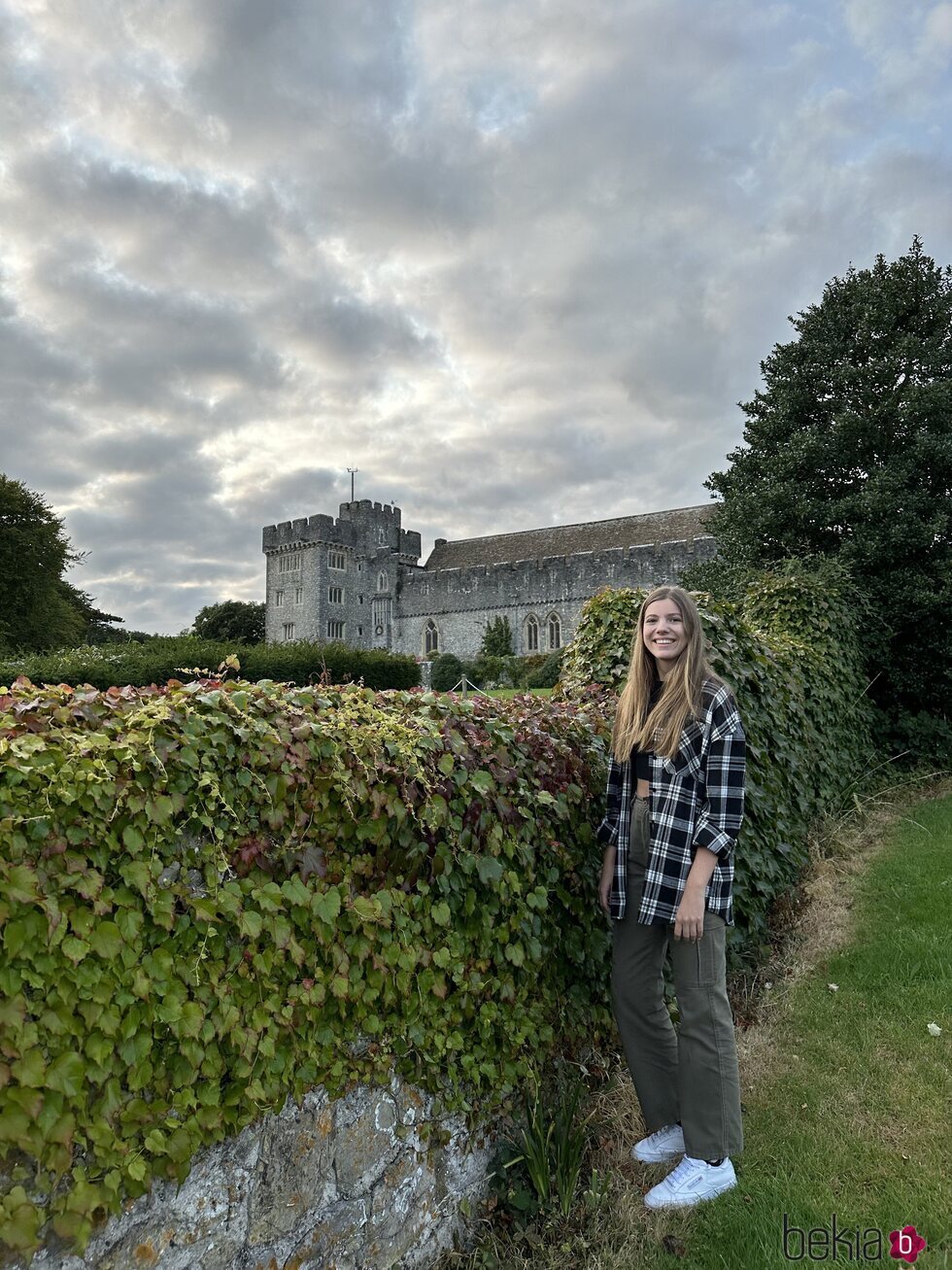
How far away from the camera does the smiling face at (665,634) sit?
3172 millimetres

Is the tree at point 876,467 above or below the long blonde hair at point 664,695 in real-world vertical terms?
above

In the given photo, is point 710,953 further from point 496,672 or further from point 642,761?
point 496,672

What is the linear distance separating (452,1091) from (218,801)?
142cm

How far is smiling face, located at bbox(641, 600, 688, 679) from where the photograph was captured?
3.17 metres

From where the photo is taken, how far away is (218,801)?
2254 mm

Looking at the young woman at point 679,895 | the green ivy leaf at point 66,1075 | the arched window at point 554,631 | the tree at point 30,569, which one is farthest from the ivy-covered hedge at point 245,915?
the arched window at point 554,631

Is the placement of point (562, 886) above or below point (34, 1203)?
above

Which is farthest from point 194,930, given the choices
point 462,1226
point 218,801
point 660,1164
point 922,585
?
point 922,585

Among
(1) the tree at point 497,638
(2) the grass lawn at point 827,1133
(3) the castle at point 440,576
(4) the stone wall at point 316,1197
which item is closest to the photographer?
(4) the stone wall at point 316,1197

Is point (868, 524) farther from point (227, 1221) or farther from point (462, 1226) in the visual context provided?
point (227, 1221)

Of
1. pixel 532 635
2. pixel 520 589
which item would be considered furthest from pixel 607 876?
pixel 520 589

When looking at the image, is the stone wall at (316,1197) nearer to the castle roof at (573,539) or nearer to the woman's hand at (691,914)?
the woman's hand at (691,914)

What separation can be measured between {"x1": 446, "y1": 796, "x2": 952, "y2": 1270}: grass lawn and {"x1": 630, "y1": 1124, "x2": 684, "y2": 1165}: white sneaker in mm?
66

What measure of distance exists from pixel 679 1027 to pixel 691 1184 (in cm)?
51
